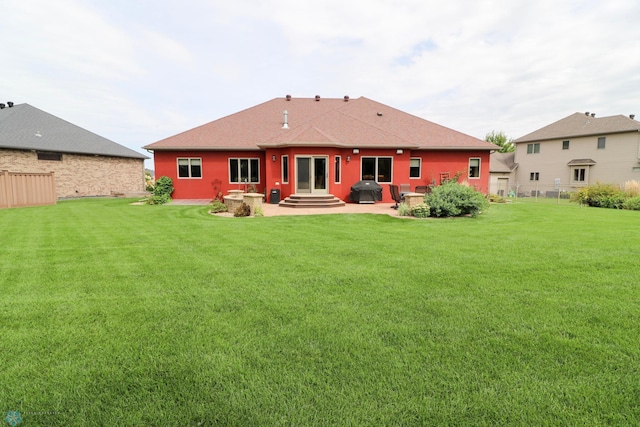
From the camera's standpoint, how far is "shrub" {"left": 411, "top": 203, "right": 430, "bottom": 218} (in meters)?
11.2

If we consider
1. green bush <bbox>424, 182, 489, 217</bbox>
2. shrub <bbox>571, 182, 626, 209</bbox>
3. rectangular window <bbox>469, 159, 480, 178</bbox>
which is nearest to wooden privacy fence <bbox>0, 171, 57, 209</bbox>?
green bush <bbox>424, 182, 489, 217</bbox>

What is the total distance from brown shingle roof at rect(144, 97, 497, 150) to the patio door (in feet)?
3.35

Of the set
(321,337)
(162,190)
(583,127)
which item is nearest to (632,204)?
(321,337)

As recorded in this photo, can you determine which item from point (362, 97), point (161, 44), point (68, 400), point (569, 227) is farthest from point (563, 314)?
point (362, 97)

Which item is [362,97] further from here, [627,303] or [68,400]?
[68,400]

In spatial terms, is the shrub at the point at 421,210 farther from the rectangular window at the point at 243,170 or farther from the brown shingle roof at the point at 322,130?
the rectangular window at the point at 243,170

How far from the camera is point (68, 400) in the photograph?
2.10 meters

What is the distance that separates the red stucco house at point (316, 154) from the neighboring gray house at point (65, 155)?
8470mm

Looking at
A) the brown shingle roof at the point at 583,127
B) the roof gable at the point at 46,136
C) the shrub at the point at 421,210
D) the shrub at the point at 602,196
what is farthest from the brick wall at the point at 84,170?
the brown shingle roof at the point at 583,127

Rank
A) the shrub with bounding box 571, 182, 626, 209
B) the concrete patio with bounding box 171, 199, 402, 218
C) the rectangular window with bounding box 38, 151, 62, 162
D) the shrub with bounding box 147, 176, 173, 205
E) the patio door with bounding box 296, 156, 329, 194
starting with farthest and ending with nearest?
the rectangular window with bounding box 38, 151, 62, 162, the shrub with bounding box 147, 176, 173, 205, the patio door with bounding box 296, 156, 329, 194, the shrub with bounding box 571, 182, 626, 209, the concrete patio with bounding box 171, 199, 402, 218

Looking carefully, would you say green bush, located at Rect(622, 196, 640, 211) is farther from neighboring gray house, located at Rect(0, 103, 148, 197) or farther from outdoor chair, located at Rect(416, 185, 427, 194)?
neighboring gray house, located at Rect(0, 103, 148, 197)

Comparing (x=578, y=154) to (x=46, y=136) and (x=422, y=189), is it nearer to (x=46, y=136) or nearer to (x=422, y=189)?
(x=422, y=189)

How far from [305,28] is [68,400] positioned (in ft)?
41.6

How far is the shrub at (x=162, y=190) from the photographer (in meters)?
16.7
